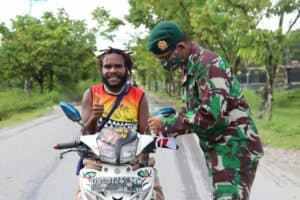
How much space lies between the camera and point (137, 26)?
35375mm

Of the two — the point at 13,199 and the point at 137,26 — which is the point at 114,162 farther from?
the point at 137,26

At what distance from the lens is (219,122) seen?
10.5 ft

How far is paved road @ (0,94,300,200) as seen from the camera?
25.3 ft

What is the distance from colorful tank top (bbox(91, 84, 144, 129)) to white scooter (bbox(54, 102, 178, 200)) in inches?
21.8

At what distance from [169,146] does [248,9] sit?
1436cm

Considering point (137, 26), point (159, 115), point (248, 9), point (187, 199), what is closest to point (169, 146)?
point (159, 115)

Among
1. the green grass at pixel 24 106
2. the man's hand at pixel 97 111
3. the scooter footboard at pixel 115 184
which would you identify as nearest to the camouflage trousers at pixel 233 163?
the scooter footboard at pixel 115 184

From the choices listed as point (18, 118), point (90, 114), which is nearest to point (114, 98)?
point (90, 114)

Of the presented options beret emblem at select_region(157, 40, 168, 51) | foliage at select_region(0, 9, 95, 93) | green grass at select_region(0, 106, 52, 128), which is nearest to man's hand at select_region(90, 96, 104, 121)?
beret emblem at select_region(157, 40, 168, 51)

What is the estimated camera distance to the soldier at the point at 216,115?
10.4 feet

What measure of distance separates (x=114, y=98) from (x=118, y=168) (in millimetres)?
836

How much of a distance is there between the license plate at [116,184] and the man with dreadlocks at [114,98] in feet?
2.01

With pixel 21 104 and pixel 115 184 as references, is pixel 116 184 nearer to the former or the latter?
pixel 115 184

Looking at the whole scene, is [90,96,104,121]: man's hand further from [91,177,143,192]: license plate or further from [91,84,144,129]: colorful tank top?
[91,177,143,192]: license plate
